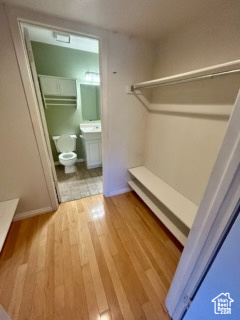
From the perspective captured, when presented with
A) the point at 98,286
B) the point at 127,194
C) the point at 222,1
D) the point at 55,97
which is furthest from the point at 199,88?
the point at 55,97

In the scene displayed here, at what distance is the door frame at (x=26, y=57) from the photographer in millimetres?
1206

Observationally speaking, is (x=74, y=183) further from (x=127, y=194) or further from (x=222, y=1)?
(x=222, y=1)

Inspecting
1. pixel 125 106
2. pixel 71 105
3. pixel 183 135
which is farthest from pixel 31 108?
Answer: pixel 71 105

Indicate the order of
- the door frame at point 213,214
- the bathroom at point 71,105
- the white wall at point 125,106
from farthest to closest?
the bathroom at point 71,105, the white wall at point 125,106, the door frame at point 213,214

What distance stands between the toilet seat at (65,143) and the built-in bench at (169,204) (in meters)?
1.64

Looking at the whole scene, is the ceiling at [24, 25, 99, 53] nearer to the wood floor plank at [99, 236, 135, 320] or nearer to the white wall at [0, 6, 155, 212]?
the white wall at [0, 6, 155, 212]

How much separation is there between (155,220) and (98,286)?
1003mm

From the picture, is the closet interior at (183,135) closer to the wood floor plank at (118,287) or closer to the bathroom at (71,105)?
the wood floor plank at (118,287)

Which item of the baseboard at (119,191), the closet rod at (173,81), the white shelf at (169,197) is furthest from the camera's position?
the baseboard at (119,191)

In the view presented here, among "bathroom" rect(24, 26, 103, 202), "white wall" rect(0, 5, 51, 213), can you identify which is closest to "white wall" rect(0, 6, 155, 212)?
"white wall" rect(0, 5, 51, 213)

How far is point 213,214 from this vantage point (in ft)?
2.00

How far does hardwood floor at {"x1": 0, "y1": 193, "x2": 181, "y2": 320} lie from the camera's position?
1.07 metres

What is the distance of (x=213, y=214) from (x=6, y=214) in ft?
6.35

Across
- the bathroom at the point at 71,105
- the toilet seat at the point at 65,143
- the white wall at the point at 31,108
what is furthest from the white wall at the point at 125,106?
the toilet seat at the point at 65,143
